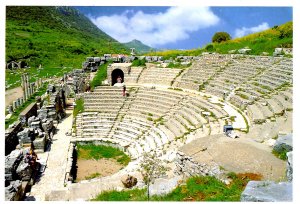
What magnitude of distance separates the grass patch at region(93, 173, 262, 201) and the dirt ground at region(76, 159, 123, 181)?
562 centimetres

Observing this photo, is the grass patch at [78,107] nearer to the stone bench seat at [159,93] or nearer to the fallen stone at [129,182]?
the stone bench seat at [159,93]

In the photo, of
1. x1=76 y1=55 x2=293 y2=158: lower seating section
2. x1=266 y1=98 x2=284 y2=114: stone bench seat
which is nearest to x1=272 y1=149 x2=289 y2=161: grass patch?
x1=76 y1=55 x2=293 y2=158: lower seating section

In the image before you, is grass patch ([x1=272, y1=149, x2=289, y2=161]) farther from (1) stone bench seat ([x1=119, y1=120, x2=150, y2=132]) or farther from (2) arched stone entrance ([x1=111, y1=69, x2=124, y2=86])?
(2) arched stone entrance ([x1=111, y1=69, x2=124, y2=86])

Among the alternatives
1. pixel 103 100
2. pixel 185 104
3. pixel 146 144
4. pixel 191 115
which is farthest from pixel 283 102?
pixel 103 100

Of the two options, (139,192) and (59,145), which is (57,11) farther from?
(139,192)

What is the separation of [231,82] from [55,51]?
35.8 meters

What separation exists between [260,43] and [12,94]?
20837 mm

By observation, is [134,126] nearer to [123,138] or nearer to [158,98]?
[123,138]

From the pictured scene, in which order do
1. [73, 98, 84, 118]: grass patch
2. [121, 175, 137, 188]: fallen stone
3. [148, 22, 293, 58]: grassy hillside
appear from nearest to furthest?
[121, 175, 137, 188]: fallen stone, [73, 98, 84, 118]: grass patch, [148, 22, 293, 58]: grassy hillside

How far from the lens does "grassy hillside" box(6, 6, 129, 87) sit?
1818 inches

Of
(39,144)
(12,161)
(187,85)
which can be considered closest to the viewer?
(12,161)

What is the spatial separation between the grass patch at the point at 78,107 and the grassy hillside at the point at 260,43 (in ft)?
34.4

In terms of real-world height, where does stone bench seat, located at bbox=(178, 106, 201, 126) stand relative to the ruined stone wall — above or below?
above

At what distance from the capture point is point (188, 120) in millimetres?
17828
